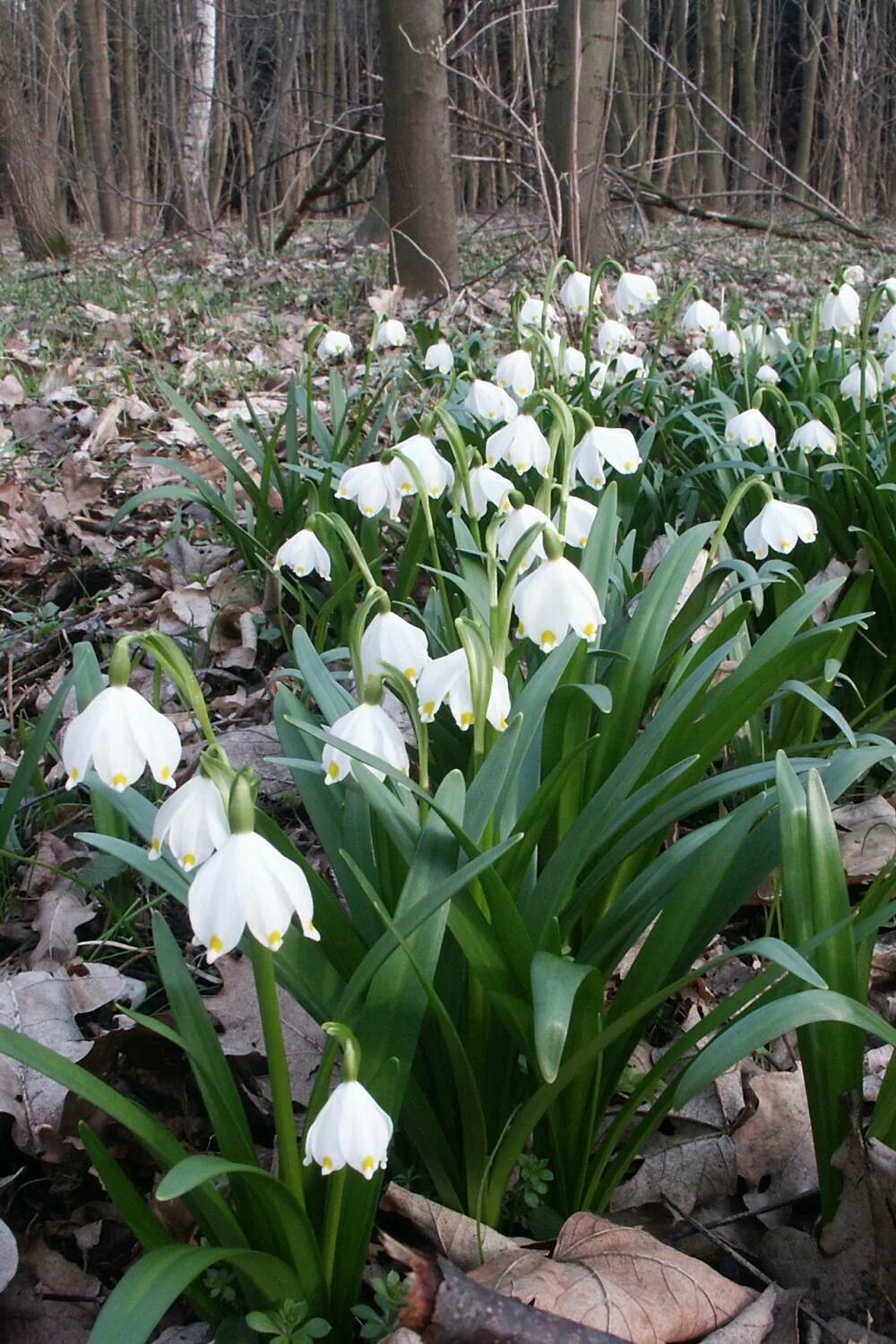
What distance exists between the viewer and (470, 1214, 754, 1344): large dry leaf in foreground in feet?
3.78

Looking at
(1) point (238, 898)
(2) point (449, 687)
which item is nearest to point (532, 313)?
(2) point (449, 687)

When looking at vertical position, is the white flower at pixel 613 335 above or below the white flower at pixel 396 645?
above

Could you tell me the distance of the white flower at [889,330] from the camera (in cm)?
307

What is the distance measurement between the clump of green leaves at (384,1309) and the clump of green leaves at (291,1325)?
0.13ft

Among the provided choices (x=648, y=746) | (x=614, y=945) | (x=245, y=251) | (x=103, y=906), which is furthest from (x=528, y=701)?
(x=245, y=251)

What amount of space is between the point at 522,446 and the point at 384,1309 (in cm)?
130

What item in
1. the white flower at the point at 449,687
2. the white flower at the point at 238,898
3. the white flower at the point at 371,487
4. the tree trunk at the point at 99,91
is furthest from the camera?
the tree trunk at the point at 99,91

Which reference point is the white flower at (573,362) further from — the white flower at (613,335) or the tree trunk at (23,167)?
the tree trunk at (23,167)

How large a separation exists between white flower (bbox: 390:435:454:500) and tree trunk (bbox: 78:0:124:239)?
1381cm

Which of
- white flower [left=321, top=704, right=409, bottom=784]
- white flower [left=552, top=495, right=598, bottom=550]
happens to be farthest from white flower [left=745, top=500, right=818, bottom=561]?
white flower [left=321, top=704, right=409, bottom=784]

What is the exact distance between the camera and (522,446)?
194 centimetres

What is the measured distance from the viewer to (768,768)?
4.69ft

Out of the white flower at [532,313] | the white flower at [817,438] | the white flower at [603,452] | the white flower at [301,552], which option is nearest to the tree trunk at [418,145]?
the white flower at [532,313]

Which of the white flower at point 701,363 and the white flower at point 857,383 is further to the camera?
the white flower at point 701,363
